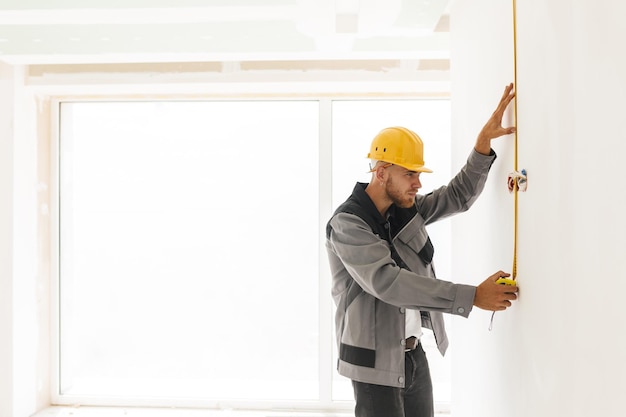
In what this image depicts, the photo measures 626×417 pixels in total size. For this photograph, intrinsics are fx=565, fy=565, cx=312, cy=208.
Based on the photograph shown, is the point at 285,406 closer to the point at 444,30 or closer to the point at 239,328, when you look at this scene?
the point at 239,328

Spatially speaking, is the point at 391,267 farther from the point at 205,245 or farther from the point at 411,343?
the point at 205,245

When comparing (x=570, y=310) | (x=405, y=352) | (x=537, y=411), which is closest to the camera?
(x=570, y=310)

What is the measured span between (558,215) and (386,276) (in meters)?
0.64

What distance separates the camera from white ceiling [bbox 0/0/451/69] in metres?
2.66

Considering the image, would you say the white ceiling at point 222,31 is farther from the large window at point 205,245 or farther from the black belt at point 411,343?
the black belt at point 411,343

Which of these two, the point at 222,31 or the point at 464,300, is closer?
the point at 464,300

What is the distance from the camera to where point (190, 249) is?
→ 4121 millimetres

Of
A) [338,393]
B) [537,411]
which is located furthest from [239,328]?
[537,411]

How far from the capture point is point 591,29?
48.2 inches

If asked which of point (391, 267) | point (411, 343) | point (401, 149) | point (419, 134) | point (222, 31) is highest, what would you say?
point (222, 31)

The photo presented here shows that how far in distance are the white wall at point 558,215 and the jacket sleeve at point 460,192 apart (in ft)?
0.16

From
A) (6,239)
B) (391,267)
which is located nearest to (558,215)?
(391,267)

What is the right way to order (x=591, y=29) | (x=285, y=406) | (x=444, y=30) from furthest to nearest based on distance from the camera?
1. (x=285, y=406)
2. (x=444, y=30)
3. (x=591, y=29)

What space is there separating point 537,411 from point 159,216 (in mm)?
3144
